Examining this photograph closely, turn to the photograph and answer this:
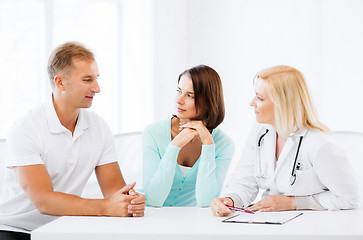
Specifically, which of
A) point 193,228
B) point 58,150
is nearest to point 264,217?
point 193,228

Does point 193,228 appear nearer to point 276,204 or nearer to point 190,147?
point 276,204

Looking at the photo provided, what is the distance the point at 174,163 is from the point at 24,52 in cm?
231

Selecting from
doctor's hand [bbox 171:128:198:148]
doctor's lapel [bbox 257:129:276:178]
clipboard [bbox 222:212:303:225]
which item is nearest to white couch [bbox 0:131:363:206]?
doctor's hand [bbox 171:128:198:148]

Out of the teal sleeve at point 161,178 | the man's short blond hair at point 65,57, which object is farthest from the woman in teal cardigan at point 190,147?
the man's short blond hair at point 65,57

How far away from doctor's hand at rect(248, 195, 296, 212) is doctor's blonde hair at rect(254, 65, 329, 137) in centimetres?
25

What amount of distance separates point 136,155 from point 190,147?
367mm

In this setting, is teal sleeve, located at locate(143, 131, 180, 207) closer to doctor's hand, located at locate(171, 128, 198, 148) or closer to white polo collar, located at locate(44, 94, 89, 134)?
doctor's hand, located at locate(171, 128, 198, 148)

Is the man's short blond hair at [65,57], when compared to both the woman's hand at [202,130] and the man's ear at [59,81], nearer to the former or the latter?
the man's ear at [59,81]

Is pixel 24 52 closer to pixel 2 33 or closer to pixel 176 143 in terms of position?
pixel 2 33

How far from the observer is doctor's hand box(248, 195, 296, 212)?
1.76m

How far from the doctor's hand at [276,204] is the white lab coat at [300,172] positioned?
0.05 metres

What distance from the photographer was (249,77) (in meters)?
4.27

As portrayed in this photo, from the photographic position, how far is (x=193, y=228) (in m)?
1.46

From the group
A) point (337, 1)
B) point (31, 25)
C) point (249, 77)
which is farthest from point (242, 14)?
point (31, 25)
